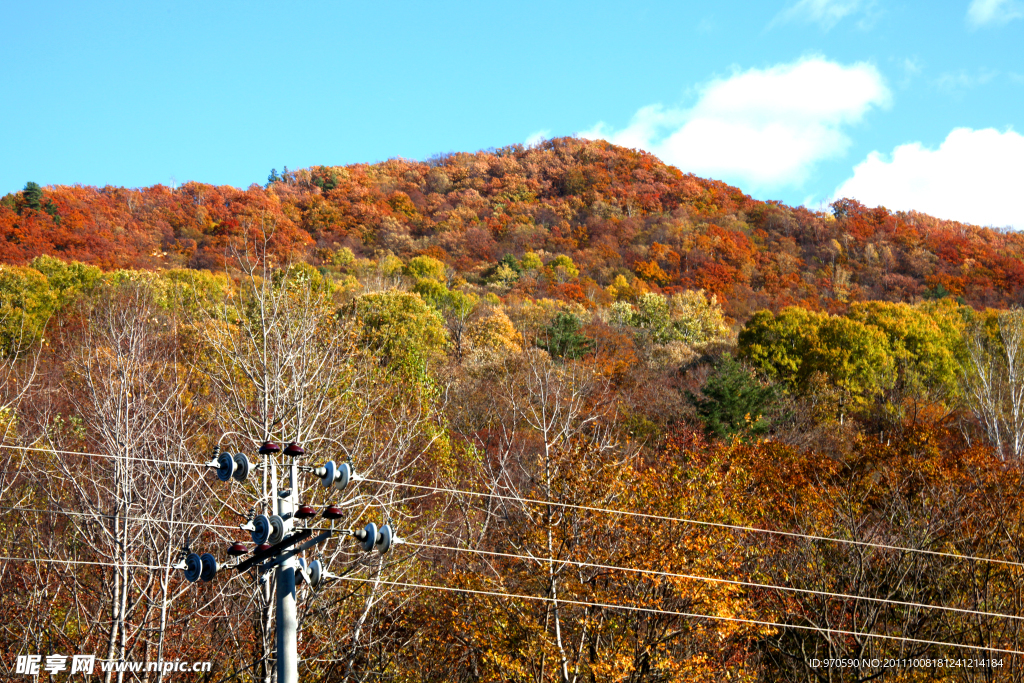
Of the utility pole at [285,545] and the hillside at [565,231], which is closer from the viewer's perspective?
the utility pole at [285,545]

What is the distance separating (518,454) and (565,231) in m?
91.7

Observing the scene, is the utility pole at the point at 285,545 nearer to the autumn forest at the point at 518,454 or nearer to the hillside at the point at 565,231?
the autumn forest at the point at 518,454

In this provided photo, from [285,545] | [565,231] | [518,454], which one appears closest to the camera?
[285,545]

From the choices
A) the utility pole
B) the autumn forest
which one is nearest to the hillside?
the autumn forest

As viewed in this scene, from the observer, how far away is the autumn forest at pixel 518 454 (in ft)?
47.2

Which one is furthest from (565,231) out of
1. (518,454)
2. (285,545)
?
(285,545)

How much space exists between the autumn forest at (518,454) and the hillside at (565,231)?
91 centimetres

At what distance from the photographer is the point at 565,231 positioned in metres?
116

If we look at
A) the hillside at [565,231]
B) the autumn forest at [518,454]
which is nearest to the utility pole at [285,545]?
the autumn forest at [518,454]

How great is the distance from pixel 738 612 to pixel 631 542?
82.3 inches

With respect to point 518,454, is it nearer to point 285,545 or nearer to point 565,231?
point 285,545

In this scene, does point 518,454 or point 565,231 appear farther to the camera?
point 565,231

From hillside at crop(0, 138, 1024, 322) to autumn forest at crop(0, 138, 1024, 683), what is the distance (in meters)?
0.91

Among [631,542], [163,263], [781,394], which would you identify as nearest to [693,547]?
[631,542]
